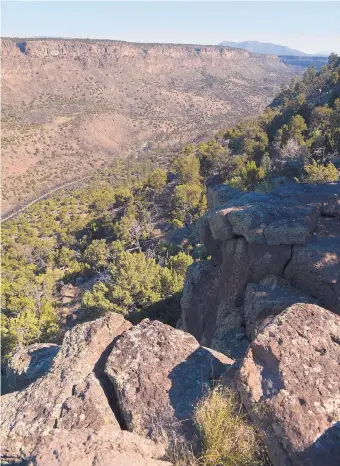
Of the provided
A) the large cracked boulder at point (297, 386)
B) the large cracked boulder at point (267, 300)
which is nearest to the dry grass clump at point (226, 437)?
the large cracked boulder at point (297, 386)

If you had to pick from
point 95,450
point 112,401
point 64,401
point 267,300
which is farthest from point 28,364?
point 267,300

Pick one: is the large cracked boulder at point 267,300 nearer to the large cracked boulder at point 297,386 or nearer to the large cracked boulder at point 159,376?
the large cracked boulder at point 159,376

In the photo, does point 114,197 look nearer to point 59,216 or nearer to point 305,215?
point 59,216

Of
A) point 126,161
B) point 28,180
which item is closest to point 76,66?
point 126,161

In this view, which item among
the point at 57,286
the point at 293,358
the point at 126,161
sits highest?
the point at 293,358

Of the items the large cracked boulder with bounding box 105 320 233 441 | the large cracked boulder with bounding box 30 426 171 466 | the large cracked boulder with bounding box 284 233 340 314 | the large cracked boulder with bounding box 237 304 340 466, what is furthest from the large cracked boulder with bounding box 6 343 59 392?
the large cracked boulder with bounding box 284 233 340 314

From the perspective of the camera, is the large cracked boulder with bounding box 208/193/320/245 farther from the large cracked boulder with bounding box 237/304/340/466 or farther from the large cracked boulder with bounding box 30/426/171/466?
the large cracked boulder with bounding box 30/426/171/466
